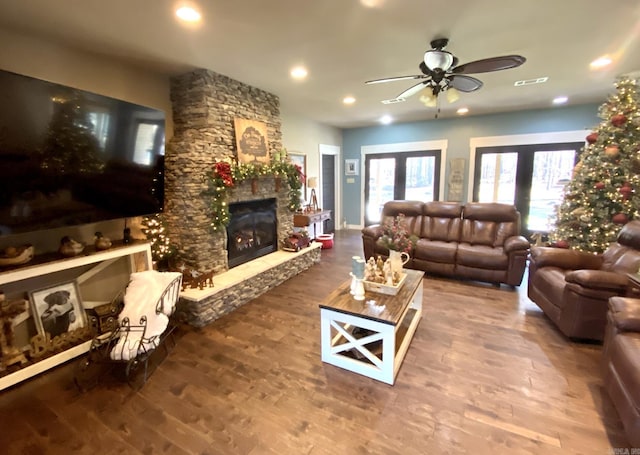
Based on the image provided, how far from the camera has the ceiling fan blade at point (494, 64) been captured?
85.8 inches

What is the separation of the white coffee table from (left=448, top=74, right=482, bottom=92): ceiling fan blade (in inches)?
78.0

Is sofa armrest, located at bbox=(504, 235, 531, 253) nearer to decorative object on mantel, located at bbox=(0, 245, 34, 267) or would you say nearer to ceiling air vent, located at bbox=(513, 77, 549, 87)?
ceiling air vent, located at bbox=(513, 77, 549, 87)

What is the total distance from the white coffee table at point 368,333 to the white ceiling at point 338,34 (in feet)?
7.15

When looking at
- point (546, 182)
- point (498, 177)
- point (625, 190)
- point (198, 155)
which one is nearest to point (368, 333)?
point (198, 155)

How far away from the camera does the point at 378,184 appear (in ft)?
25.0

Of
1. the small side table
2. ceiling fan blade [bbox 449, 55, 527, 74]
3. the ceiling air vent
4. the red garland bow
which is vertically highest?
the ceiling air vent

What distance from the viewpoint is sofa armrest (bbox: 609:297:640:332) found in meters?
1.87

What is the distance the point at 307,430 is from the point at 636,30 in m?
3.99

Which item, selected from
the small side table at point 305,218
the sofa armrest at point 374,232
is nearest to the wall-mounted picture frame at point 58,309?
the small side table at point 305,218

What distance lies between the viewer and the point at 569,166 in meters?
5.68

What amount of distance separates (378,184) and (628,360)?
6186mm

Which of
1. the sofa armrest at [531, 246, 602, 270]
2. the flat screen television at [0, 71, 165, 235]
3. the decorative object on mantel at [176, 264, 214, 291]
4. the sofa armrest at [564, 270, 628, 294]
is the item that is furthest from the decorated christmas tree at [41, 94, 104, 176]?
the sofa armrest at [531, 246, 602, 270]

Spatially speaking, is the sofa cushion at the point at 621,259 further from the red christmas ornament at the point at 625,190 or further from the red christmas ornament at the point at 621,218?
the red christmas ornament at the point at 625,190

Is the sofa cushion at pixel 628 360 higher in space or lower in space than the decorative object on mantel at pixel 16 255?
lower
